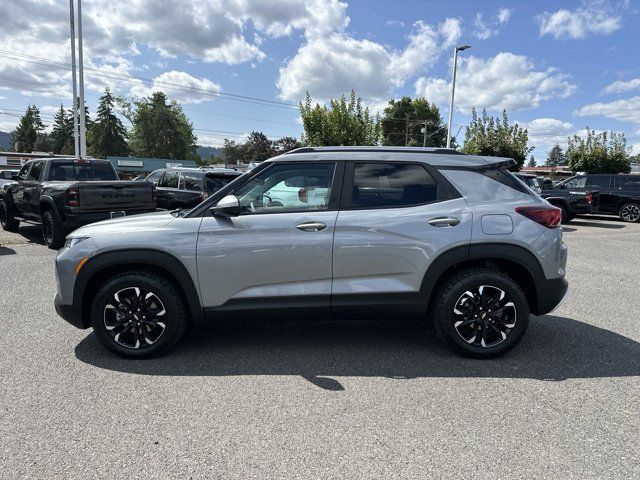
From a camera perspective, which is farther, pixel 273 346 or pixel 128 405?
pixel 273 346

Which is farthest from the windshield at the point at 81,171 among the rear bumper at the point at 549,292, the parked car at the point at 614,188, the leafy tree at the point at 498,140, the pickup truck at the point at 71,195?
the leafy tree at the point at 498,140

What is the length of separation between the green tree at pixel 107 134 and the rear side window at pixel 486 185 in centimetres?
8690

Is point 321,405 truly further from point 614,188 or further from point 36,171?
point 614,188

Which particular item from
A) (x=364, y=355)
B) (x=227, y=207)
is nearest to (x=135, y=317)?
(x=227, y=207)

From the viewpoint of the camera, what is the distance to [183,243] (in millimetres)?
3637

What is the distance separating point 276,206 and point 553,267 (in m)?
2.37

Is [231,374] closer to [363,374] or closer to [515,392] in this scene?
[363,374]

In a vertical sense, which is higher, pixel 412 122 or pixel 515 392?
pixel 412 122

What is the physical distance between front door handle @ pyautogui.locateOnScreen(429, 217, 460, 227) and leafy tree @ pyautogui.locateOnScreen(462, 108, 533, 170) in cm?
2828

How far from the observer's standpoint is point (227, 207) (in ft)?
11.6

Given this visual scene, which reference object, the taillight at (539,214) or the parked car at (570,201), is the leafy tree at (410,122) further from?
the taillight at (539,214)

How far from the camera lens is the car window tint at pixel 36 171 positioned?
9.83 m

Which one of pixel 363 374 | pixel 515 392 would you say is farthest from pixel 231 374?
pixel 515 392

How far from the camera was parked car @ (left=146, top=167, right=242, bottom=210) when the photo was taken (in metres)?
10.8
